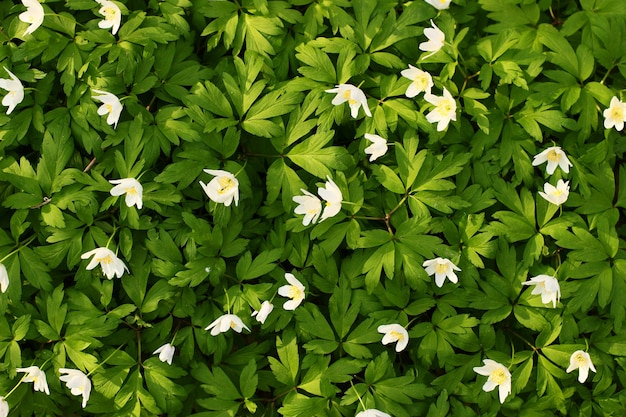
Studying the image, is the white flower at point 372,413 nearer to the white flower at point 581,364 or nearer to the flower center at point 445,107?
the white flower at point 581,364

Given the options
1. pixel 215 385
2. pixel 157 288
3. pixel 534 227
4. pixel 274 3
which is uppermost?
pixel 274 3

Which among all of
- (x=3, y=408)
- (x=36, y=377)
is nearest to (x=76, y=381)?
(x=36, y=377)

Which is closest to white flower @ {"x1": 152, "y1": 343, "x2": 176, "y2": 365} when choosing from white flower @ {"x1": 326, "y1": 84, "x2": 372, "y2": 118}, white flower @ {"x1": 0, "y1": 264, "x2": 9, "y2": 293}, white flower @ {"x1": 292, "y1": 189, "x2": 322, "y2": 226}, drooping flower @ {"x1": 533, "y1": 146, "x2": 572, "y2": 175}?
white flower @ {"x1": 0, "y1": 264, "x2": 9, "y2": 293}

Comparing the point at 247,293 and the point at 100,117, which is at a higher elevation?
the point at 100,117

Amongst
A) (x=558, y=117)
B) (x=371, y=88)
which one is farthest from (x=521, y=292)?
(x=371, y=88)

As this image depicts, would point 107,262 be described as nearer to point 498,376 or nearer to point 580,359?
point 498,376

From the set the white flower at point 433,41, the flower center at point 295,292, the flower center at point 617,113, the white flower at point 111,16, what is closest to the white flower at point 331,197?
the flower center at point 295,292

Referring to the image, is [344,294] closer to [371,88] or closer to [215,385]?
[215,385]
